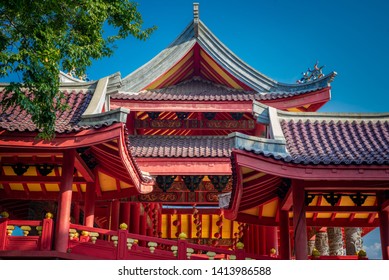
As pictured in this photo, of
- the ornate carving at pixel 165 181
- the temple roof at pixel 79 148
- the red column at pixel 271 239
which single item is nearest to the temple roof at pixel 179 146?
the ornate carving at pixel 165 181

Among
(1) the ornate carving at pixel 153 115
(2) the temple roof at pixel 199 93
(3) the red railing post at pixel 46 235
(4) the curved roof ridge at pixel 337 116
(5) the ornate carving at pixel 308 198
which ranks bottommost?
(3) the red railing post at pixel 46 235

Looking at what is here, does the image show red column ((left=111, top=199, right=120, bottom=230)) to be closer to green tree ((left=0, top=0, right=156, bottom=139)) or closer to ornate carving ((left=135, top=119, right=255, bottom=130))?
ornate carving ((left=135, top=119, right=255, bottom=130))

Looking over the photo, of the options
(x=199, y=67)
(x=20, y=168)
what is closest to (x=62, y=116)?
(x=20, y=168)

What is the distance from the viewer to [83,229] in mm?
10914

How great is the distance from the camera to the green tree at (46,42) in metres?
9.01

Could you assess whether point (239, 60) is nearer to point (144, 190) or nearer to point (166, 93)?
point (166, 93)

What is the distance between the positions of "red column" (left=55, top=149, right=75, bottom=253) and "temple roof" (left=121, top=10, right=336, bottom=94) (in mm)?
7670

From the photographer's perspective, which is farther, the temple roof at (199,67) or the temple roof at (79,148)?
the temple roof at (199,67)

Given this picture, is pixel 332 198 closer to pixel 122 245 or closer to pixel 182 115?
pixel 122 245

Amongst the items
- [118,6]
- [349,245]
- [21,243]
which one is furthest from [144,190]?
[349,245]

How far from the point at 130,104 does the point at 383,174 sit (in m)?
9.99

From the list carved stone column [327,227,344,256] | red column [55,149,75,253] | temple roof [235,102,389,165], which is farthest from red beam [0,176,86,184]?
carved stone column [327,227,344,256]

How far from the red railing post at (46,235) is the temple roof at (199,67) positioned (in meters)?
8.74

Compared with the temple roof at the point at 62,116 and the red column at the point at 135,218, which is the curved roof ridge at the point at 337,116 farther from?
the red column at the point at 135,218
